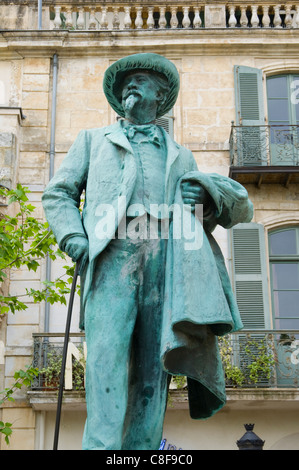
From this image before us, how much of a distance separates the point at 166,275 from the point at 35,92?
1457 cm

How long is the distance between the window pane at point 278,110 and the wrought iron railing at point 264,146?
17.7 inches

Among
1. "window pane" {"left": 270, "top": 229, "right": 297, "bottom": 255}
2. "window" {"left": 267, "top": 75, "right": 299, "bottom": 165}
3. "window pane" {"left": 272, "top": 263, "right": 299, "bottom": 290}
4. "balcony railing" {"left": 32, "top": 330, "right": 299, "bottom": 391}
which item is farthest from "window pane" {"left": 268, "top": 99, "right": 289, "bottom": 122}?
"balcony railing" {"left": 32, "top": 330, "right": 299, "bottom": 391}

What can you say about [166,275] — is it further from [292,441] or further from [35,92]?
[35,92]

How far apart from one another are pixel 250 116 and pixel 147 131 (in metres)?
13.7

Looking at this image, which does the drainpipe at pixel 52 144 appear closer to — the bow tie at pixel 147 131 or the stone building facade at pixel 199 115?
the stone building facade at pixel 199 115

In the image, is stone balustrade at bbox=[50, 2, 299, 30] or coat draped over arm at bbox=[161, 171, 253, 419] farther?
stone balustrade at bbox=[50, 2, 299, 30]

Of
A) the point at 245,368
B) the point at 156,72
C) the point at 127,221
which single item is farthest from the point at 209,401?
the point at 245,368

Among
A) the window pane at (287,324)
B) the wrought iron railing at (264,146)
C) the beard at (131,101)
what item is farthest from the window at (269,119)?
the beard at (131,101)

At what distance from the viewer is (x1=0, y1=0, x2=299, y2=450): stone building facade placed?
52.0 feet

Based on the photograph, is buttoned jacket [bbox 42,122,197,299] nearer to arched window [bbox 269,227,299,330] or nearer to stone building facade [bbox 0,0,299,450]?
stone building facade [bbox 0,0,299,450]

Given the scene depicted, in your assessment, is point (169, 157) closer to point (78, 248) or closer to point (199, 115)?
point (78, 248)

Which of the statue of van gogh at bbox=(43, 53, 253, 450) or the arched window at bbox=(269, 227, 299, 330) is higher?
the arched window at bbox=(269, 227, 299, 330)

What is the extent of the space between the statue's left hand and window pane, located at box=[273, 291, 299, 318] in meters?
12.6

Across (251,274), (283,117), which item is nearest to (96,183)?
(251,274)
